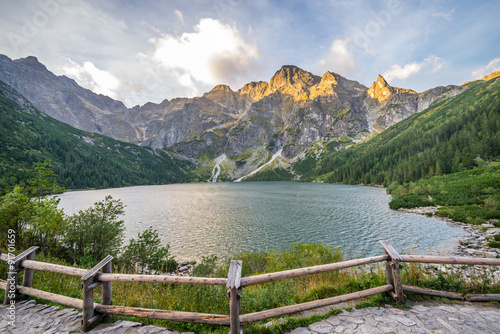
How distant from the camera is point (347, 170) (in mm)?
164125

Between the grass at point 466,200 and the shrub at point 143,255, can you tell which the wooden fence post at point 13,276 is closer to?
the shrub at point 143,255

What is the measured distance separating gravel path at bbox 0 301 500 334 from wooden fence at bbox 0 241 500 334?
0.40 meters


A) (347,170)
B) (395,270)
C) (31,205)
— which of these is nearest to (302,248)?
(395,270)

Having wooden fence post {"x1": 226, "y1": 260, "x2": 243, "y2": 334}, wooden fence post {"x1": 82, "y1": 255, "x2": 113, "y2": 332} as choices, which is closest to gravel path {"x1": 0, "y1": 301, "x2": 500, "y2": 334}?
wooden fence post {"x1": 82, "y1": 255, "x2": 113, "y2": 332}

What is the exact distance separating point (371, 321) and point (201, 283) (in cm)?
587

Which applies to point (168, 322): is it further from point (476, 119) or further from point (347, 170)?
point (347, 170)

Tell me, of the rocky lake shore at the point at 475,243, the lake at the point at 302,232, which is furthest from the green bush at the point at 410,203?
the rocky lake shore at the point at 475,243

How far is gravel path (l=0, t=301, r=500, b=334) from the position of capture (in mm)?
6070

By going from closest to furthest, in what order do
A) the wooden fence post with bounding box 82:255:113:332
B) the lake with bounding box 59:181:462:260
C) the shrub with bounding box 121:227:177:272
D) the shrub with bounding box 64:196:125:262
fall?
the wooden fence post with bounding box 82:255:113:332
the shrub with bounding box 64:196:125:262
the shrub with bounding box 121:227:177:272
the lake with bounding box 59:181:462:260

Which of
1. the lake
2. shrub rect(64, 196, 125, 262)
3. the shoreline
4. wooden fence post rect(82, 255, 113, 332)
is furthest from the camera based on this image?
the lake

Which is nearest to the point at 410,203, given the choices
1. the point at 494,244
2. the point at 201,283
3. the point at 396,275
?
the point at 494,244

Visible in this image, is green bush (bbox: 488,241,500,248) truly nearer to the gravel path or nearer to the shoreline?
the shoreline

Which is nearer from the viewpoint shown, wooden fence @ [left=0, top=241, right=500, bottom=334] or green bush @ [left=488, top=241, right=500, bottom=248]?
wooden fence @ [left=0, top=241, right=500, bottom=334]

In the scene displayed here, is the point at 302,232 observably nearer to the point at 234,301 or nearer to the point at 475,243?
the point at 475,243
